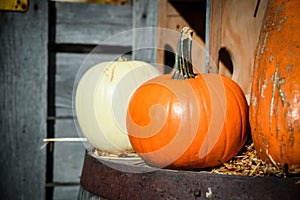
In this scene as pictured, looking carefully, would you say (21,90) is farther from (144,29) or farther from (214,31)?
(214,31)

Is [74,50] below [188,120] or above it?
above

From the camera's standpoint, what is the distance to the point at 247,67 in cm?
180

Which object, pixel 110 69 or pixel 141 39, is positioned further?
pixel 141 39

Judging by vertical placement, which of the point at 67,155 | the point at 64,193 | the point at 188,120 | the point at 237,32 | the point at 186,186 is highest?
the point at 237,32

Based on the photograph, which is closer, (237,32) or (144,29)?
(237,32)

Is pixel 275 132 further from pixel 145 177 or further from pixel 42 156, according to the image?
pixel 42 156

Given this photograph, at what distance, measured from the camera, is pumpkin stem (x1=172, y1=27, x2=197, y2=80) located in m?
1.33

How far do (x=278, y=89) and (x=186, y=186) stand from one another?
0.99 feet

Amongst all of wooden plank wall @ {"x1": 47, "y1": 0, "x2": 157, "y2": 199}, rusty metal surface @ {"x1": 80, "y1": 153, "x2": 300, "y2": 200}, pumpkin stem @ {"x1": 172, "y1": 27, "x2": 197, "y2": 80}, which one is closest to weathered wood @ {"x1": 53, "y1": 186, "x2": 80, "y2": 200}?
wooden plank wall @ {"x1": 47, "y1": 0, "x2": 157, "y2": 199}

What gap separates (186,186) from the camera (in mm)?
1145

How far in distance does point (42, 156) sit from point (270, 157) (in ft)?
4.54

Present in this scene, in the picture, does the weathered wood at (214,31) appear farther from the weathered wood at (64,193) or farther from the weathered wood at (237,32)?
the weathered wood at (64,193)

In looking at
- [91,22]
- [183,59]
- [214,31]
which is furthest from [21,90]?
[183,59]

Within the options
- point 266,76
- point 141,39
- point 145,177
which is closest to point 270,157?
point 266,76
